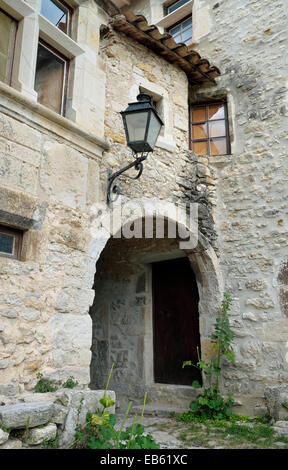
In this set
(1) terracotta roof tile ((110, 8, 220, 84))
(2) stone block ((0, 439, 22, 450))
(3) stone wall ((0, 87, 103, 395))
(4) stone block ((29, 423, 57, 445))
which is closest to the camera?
(2) stone block ((0, 439, 22, 450))

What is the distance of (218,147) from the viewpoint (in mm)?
5555

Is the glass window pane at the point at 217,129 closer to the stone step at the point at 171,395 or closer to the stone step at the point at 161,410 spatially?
the stone step at the point at 171,395

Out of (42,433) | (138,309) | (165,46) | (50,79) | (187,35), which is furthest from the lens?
(187,35)

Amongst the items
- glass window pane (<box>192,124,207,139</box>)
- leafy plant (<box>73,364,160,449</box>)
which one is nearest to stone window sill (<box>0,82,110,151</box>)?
leafy plant (<box>73,364,160,449</box>)

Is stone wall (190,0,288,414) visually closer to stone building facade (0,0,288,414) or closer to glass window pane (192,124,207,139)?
stone building facade (0,0,288,414)

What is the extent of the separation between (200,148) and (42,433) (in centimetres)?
421

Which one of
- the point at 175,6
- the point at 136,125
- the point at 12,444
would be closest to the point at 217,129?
the point at 136,125

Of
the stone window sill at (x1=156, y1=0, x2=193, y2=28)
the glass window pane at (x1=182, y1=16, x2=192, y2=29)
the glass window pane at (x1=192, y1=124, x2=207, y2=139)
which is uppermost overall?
the stone window sill at (x1=156, y1=0, x2=193, y2=28)

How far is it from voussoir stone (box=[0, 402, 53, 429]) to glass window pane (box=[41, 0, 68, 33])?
3.35 m

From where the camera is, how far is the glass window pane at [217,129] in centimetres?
560

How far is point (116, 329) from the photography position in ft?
19.8

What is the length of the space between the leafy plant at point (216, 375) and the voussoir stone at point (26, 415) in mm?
2396

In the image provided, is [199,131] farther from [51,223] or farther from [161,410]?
[161,410]

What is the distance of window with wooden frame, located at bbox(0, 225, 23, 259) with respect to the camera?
3.03m
